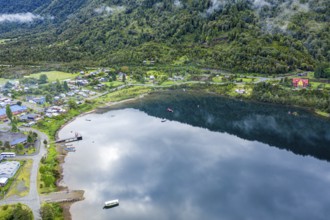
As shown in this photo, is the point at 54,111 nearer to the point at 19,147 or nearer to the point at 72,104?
the point at 72,104

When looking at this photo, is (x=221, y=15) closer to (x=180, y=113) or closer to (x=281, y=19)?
(x=281, y=19)

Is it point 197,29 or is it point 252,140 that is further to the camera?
point 197,29

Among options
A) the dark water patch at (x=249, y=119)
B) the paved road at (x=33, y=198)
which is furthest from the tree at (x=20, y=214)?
the dark water patch at (x=249, y=119)

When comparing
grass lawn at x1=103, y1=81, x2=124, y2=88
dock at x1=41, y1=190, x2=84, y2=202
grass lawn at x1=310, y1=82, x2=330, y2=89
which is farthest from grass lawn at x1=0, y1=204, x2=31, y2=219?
grass lawn at x1=310, y1=82, x2=330, y2=89

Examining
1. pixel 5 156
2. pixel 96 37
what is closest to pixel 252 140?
pixel 5 156

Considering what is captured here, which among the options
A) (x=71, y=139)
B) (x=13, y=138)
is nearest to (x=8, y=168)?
(x=13, y=138)

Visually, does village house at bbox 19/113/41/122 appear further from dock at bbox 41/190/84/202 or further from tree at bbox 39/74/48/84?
dock at bbox 41/190/84/202
